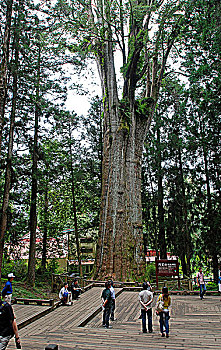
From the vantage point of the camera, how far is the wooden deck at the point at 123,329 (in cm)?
458

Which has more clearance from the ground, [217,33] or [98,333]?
[217,33]

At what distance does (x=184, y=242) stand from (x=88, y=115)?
10.3m

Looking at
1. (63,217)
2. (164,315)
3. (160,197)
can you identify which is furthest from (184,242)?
(164,315)

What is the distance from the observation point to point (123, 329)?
5.80m

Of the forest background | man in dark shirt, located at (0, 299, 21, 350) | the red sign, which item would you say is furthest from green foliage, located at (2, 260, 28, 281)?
man in dark shirt, located at (0, 299, 21, 350)

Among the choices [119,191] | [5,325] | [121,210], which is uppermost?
[119,191]

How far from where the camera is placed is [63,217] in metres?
20.4

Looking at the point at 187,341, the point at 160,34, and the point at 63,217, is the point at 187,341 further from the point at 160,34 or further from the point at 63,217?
the point at 63,217

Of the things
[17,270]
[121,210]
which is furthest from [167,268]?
[17,270]

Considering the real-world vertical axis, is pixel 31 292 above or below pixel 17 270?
below

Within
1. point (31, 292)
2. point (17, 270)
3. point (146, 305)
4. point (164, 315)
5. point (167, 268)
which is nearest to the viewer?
point (164, 315)

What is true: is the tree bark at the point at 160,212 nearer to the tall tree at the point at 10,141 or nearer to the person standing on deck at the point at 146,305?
the tall tree at the point at 10,141

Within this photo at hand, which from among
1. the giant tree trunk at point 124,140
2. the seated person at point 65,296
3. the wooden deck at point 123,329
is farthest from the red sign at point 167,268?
the seated person at point 65,296

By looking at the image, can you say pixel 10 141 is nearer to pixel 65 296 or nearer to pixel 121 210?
pixel 121 210
